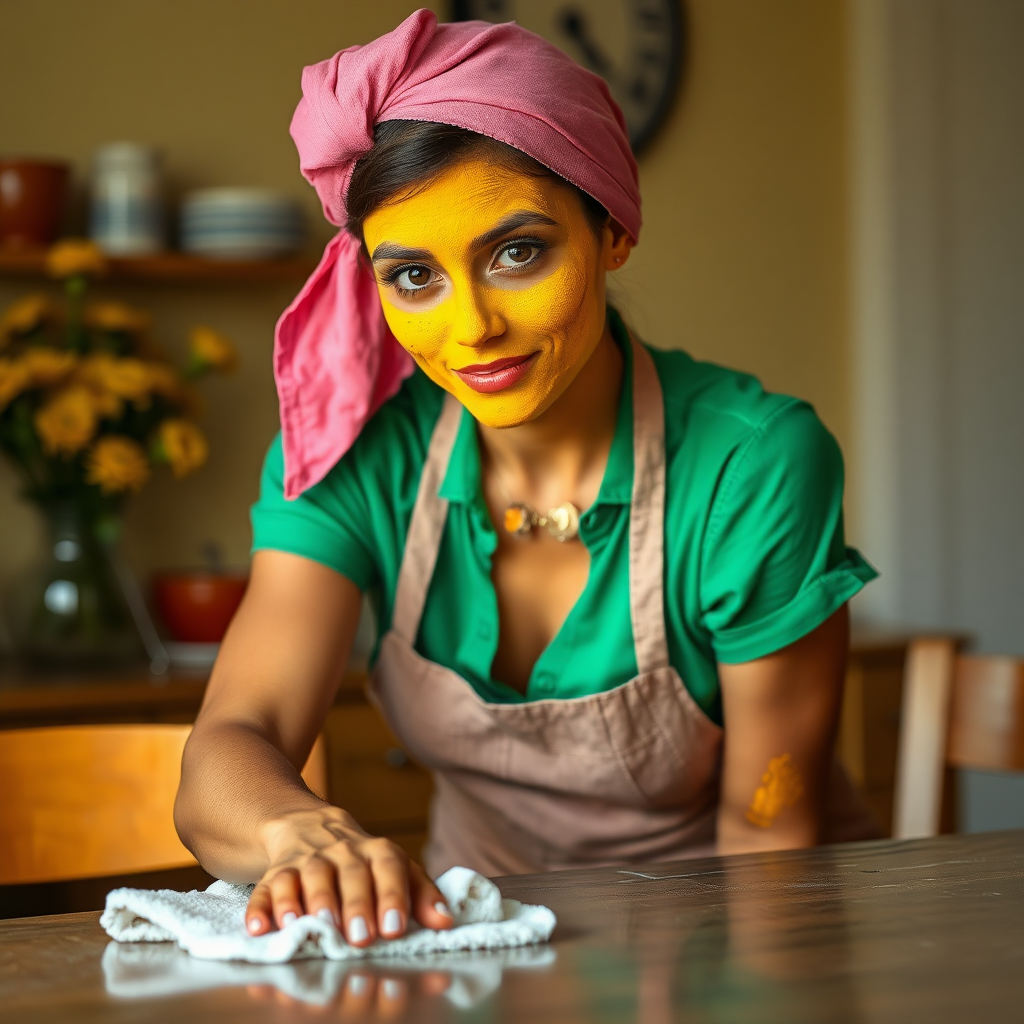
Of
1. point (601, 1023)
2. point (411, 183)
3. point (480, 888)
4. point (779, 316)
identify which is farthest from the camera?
point (779, 316)

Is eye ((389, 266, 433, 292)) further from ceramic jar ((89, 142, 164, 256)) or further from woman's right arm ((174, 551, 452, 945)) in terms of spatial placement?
ceramic jar ((89, 142, 164, 256))

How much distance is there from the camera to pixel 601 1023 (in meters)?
0.63

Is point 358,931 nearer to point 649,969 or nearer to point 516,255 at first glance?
point 649,969

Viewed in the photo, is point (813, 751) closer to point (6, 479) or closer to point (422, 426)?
point (422, 426)

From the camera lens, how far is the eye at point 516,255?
1.08 m

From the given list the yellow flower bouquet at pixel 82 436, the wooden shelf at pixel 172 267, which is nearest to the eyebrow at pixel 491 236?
the yellow flower bouquet at pixel 82 436

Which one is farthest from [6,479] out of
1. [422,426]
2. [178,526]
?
[422,426]

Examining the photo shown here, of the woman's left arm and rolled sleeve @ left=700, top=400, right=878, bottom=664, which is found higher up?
rolled sleeve @ left=700, top=400, right=878, bottom=664

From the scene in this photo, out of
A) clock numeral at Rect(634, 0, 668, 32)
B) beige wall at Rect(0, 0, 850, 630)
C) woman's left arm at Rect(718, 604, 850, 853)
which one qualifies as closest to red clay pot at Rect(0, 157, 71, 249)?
beige wall at Rect(0, 0, 850, 630)

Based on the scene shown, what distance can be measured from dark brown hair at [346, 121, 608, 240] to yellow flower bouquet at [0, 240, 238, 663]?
1.26 m

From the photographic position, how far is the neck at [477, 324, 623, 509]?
127 centimetres

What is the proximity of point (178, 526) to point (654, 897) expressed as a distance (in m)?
1.84

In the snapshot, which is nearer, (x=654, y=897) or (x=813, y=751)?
(x=654, y=897)

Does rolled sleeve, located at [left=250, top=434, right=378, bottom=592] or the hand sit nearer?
the hand
